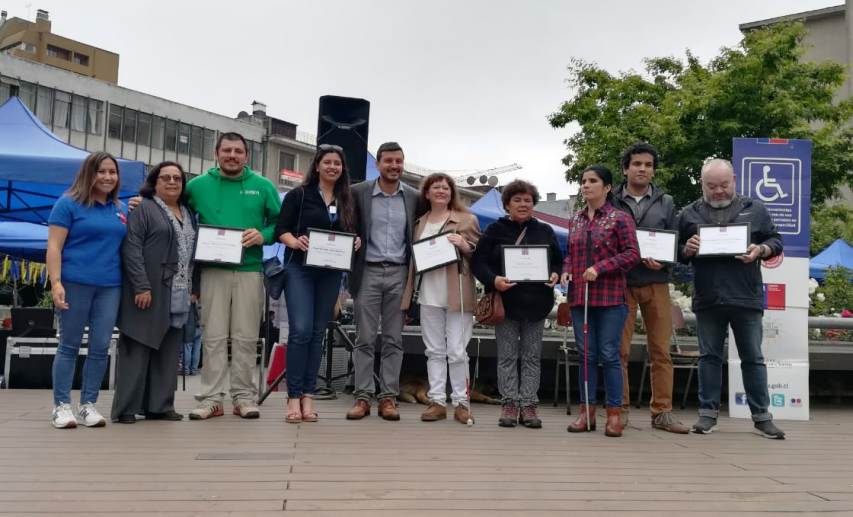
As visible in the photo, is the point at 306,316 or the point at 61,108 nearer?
the point at 306,316

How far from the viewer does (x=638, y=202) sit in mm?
5707

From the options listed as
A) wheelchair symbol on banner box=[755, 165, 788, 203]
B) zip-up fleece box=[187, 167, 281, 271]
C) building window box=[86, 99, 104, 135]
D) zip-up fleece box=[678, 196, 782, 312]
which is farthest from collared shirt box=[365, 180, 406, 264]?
building window box=[86, 99, 104, 135]

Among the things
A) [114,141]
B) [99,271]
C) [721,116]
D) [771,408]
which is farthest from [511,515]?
[114,141]

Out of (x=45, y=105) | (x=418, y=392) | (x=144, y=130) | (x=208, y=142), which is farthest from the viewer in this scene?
(x=208, y=142)

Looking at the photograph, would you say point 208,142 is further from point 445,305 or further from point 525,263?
point 525,263

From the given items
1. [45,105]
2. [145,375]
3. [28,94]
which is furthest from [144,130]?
[145,375]

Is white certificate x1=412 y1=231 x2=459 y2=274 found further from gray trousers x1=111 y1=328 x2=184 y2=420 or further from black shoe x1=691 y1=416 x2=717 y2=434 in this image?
black shoe x1=691 y1=416 x2=717 y2=434

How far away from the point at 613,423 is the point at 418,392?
2.36 meters

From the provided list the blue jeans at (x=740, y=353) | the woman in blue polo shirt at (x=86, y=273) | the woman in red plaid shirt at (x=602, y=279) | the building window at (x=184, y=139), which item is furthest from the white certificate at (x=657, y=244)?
the building window at (x=184, y=139)

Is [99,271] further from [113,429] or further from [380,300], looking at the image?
[380,300]

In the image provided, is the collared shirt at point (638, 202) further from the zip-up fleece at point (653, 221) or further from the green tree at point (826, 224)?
the green tree at point (826, 224)

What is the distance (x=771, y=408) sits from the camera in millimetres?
6590

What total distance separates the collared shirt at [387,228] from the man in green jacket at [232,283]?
27.7 inches

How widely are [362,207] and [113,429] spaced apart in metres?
2.22
